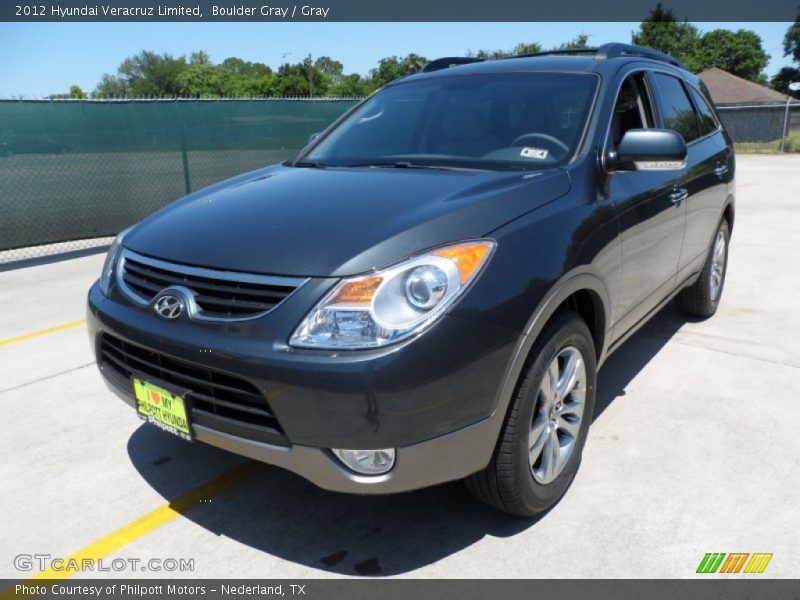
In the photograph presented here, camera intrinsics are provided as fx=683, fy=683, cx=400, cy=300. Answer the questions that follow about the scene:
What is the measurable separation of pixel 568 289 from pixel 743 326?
3.23m

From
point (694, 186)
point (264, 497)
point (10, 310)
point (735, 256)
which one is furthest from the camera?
point (735, 256)

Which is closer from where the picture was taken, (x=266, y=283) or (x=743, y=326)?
(x=266, y=283)

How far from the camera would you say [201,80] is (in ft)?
355

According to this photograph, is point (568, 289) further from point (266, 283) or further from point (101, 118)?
point (101, 118)

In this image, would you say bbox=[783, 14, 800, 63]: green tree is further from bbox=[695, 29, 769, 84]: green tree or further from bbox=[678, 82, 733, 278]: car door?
bbox=[678, 82, 733, 278]: car door

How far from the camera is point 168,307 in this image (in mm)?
2432

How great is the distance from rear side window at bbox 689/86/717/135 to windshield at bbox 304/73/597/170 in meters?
1.79

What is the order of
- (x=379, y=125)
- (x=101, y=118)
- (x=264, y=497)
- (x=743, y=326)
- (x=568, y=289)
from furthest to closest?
(x=101, y=118) < (x=743, y=326) < (x=379, y=125) < (x=264, y=497) < (x=568, y=289)

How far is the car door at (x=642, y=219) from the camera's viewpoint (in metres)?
3.19

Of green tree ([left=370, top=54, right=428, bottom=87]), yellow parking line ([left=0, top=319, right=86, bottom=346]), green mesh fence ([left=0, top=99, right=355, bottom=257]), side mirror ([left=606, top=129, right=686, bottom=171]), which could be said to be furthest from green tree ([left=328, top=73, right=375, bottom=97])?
side mirror ([left=606, top=129, right=686, bottom=171])

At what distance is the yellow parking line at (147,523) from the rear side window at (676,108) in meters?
3.05

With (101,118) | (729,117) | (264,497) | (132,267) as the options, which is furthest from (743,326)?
(729,117)

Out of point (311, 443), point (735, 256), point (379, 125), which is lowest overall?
point (735, 256)

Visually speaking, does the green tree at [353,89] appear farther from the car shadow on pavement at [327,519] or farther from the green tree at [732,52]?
the car shadow on pavement at [327,519]
